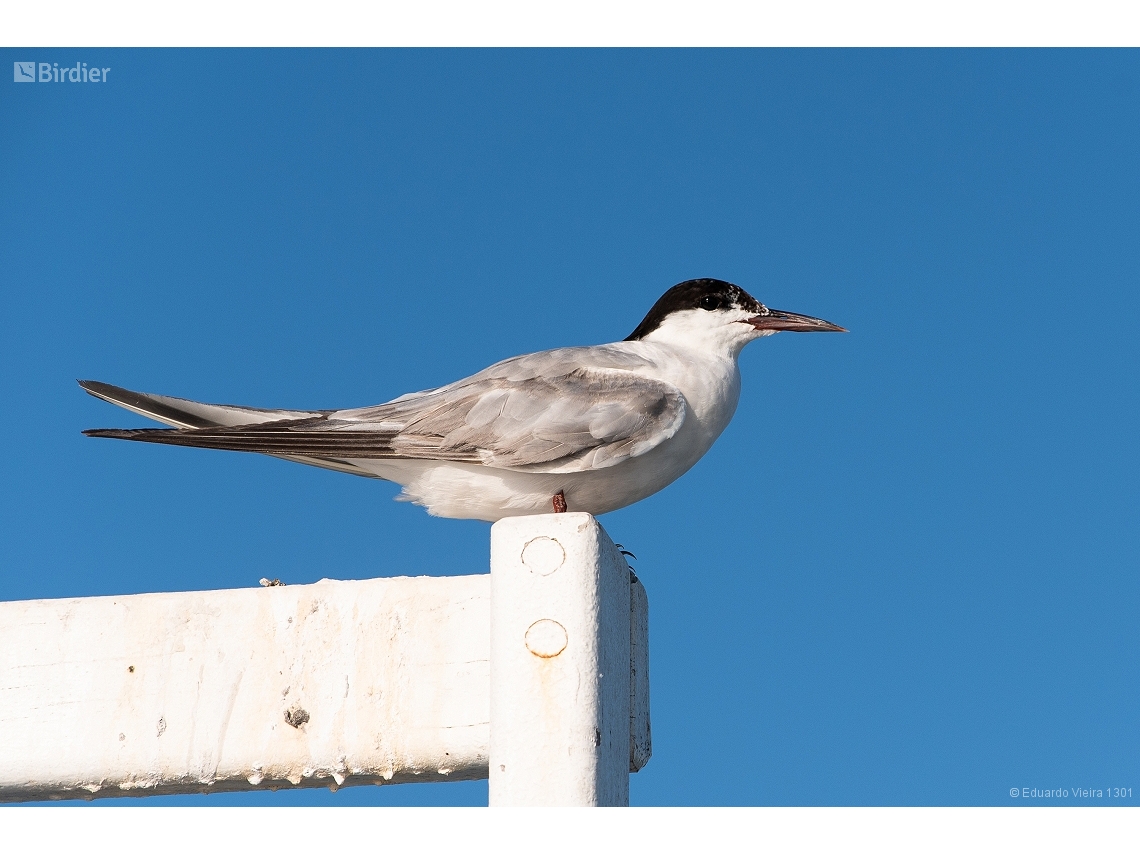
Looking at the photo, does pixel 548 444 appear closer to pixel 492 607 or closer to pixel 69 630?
pixel 492 607

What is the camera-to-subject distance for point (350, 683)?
3.28 m

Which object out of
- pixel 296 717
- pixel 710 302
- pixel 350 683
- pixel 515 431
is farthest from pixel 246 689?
pixel 710 302

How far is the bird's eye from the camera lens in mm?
5582

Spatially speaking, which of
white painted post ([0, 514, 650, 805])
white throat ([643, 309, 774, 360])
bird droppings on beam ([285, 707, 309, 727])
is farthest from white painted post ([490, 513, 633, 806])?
white throat ([643, 309, 774, 360])

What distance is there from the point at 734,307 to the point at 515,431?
1.53 meters

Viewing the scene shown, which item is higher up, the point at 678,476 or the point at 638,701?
the point at 678,476

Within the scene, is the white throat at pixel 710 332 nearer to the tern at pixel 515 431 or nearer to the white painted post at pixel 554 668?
the tern at pixel 515 431

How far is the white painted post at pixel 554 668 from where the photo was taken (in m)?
2.96

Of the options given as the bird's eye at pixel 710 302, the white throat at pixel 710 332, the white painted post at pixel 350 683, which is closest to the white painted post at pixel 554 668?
the white painted post at pixel 350 683

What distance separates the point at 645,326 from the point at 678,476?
1.34m

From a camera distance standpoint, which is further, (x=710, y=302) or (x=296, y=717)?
(x=710, y=302)

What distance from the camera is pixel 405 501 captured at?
15.8ft

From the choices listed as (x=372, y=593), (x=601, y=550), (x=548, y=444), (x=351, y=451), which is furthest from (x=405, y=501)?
(x=601, y=550)

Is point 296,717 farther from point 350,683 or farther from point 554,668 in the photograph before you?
point 554,668
